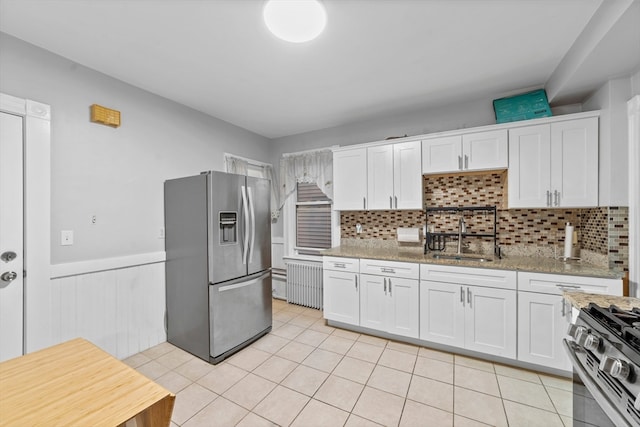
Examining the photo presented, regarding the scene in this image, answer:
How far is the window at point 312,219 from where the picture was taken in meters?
4.06

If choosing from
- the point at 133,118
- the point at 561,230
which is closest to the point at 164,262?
the point at 133,118

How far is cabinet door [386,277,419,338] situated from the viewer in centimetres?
272

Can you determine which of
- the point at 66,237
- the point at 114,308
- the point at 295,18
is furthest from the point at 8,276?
the point at 295,18

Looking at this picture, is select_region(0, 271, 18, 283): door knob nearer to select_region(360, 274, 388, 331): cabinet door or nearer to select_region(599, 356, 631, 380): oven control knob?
select_region(360, 274, 388, 331): cabinet door

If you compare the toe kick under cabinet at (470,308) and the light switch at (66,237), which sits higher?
the light switch at (66,237)

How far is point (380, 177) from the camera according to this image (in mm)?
3240

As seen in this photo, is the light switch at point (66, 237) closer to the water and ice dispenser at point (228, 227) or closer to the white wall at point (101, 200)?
the white wall at point (101, 200)

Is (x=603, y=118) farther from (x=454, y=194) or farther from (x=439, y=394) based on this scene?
(x=439, y=394)

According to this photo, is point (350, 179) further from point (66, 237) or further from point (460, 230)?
point (66, 237)

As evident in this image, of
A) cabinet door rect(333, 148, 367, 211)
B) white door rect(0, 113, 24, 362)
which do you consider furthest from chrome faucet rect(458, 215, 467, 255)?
white door rect(0, 113, 24, 362)

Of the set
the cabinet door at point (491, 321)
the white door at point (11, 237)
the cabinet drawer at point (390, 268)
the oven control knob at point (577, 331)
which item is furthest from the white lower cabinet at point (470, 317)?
the white door at point (11, 237)

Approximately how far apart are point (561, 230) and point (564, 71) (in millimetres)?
1496

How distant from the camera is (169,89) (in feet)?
8.80

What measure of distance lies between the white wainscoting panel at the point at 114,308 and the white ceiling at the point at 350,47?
1.88 meters
